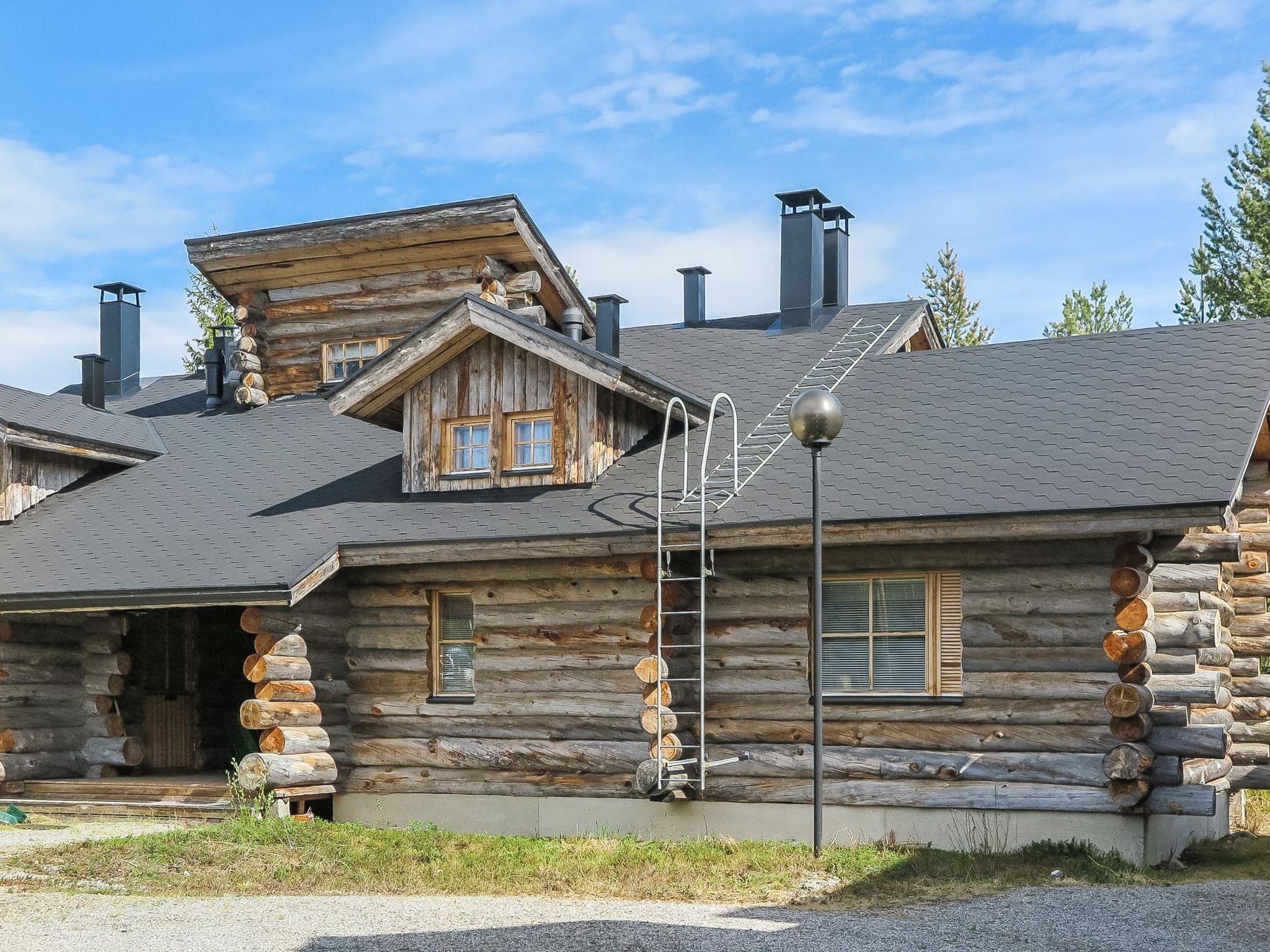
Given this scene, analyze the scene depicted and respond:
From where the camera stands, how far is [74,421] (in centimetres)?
2058

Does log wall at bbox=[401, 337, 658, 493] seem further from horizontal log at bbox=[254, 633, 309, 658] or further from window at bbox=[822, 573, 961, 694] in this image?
window at bbox=[822, 573, 961, 694]

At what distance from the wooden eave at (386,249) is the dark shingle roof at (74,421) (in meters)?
2.67

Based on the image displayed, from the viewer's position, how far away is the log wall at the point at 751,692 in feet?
45.8

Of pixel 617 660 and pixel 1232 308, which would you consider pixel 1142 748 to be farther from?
pixel 1232 308

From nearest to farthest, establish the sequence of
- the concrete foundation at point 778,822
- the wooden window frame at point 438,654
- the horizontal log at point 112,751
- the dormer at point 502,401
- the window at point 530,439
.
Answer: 1. the concrete foundation at point 778,822
2. the wooden window frame at point 438,654
3. the dormer at point 502,401
4. the window at point 530,439
5. the horizontal log at point 112,751

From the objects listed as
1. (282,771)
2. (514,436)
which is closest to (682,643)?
(514,436)

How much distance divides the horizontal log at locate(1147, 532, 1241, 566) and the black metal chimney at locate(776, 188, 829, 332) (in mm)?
7722

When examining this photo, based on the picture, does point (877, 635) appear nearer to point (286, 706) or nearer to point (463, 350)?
point (463, 350)

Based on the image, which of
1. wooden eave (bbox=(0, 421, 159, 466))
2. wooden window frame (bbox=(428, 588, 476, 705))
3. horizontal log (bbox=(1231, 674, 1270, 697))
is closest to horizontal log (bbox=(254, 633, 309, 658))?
wooden window frame (bbox=(428, 588, 476, 705))

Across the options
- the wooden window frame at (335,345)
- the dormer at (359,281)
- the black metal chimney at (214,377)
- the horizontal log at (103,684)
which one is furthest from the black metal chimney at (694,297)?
the horizontal log at (103,684)

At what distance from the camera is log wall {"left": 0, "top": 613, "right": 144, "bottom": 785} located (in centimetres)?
1759

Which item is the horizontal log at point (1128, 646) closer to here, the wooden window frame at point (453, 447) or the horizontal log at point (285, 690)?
the wooden window frame at point (453, 447)

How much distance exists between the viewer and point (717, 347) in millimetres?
20375

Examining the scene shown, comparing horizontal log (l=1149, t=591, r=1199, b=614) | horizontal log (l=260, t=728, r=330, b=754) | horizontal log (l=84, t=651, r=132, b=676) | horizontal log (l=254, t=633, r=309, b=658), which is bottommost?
horizontal log (l=260, t=728, r=330, b=754)
